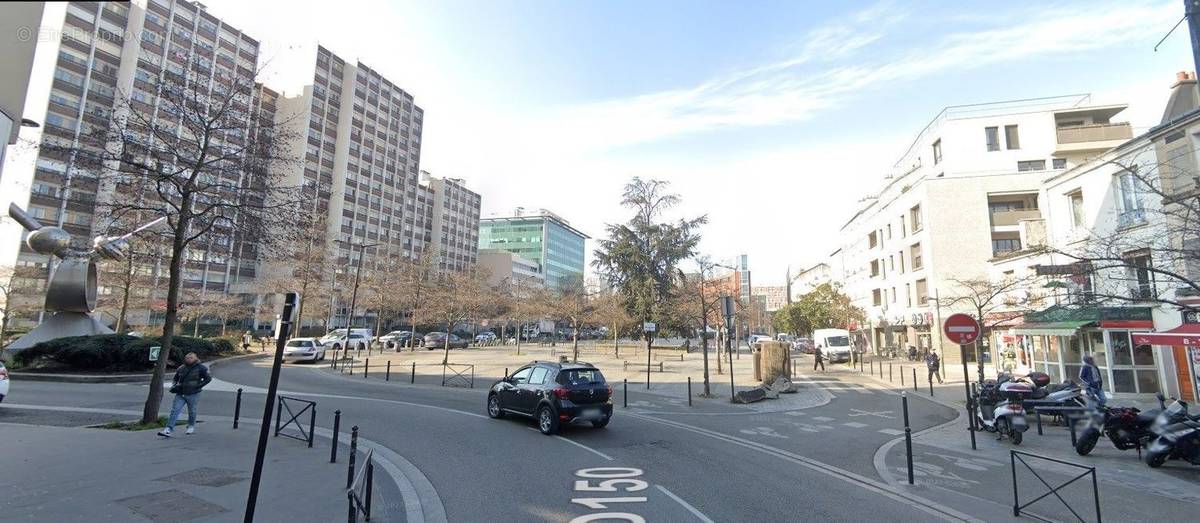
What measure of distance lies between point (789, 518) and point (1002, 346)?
94.8ft

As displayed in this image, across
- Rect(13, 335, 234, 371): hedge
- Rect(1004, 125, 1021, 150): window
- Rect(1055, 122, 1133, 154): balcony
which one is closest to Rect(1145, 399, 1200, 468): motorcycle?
Rect(13, 335, 234, 371): hedge

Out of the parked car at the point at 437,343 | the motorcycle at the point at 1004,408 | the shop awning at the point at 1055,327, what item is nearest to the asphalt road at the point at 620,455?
the motorcycle at the point at 1004,408

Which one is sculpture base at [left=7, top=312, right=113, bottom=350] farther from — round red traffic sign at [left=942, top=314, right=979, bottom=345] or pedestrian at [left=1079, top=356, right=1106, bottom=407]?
pedestrian at [left=1079, top=356, right=1106, bottom=407]

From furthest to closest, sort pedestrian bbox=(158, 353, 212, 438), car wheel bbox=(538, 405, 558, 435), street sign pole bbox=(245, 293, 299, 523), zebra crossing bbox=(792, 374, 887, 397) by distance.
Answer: zebra crossing bbox=(792, 374, 887, 397), car wheel bbox=(538, 405, 558, 435), pedestrian bbox=(158, 353, 212, 438), street sign pole bbox=(245, 293, 299, 523)

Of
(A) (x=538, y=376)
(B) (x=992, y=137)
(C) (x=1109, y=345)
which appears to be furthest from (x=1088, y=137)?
(A) (x=538, y=376)

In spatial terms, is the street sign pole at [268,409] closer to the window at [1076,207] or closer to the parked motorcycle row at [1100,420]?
the parked motorcycle row at [1100,420]

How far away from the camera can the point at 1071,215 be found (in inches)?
844

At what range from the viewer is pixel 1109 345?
18797mm

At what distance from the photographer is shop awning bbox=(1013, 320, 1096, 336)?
62.1 ft

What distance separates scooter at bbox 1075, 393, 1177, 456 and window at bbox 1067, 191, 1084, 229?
604 inches

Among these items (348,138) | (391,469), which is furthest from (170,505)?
(348,138)

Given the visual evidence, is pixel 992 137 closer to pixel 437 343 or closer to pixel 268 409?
pixel 268 409

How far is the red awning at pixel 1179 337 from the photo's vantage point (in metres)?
11.6

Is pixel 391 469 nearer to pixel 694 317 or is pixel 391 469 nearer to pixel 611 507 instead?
pixel 611 507
